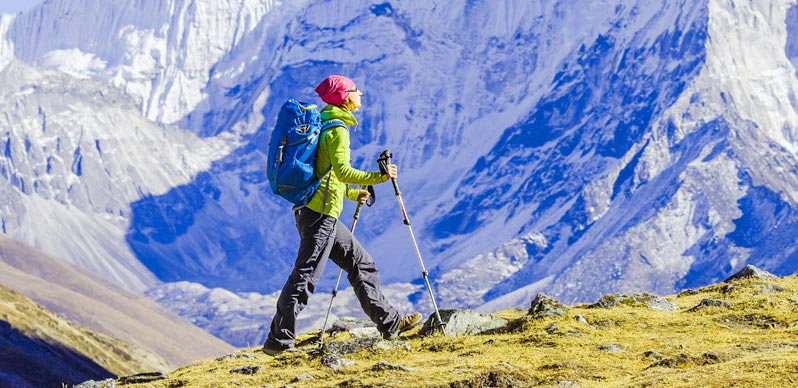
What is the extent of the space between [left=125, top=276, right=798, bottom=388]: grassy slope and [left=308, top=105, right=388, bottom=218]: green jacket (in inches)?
108

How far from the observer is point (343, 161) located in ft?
83.3

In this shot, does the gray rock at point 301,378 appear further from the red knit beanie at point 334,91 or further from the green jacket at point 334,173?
the red knit beanie at point 334,91

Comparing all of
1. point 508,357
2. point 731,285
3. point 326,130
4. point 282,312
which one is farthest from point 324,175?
point 731,285

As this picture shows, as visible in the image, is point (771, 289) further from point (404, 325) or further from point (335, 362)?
point (335, 362)

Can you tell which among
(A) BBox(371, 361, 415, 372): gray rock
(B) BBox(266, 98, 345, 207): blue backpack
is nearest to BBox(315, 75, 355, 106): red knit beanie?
(B) BBox(266, 98, 345, 207): blue backpack

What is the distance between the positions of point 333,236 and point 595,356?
17.1 ft

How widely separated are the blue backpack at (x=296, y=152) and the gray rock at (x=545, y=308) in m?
5.92

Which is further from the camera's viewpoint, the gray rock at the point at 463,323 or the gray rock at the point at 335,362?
the gray rock at the point at 463,323

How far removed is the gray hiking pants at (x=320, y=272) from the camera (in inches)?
1012

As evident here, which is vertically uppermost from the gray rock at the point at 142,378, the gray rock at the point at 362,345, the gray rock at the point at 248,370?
the gray rock at the point at 142,378

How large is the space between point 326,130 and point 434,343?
4.39 metres

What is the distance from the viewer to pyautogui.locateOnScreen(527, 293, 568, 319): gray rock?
28623mm

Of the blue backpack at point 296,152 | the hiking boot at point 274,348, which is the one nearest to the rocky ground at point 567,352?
the hiking boot at point 274,348

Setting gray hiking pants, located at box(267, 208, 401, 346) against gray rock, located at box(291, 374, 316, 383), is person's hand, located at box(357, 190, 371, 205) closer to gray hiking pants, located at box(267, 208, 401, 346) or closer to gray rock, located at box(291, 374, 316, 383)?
gray hiking pants, located at box(267, 208, 401, 346)
